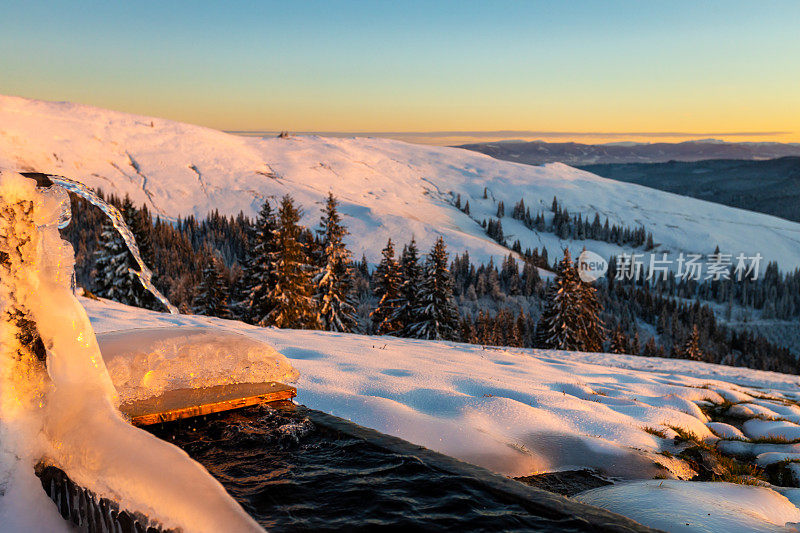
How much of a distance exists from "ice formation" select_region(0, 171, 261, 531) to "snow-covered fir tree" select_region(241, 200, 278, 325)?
106ft

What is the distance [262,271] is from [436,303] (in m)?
13.7

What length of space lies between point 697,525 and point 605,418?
4236mm

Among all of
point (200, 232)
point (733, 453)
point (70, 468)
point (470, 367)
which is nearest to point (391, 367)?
point (470, 367)

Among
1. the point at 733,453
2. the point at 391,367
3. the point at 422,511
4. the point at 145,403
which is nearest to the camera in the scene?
the point at 422,511

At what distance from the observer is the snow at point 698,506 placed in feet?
12.1

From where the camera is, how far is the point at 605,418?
7723mm

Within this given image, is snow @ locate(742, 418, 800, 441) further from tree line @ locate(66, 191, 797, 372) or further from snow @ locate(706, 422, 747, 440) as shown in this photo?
tree line @ locate(66, 191, 797, 372)

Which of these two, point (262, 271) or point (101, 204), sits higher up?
point (101, 204)

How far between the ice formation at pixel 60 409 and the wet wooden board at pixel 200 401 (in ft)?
3.50

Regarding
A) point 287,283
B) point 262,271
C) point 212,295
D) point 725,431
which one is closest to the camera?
point 725,431

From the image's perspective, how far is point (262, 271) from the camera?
36.1 meters

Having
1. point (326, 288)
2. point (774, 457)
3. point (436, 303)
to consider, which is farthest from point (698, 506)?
point (436, 303)

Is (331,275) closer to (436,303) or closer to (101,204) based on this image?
(436,303)

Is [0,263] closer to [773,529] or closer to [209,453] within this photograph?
[209,453]
